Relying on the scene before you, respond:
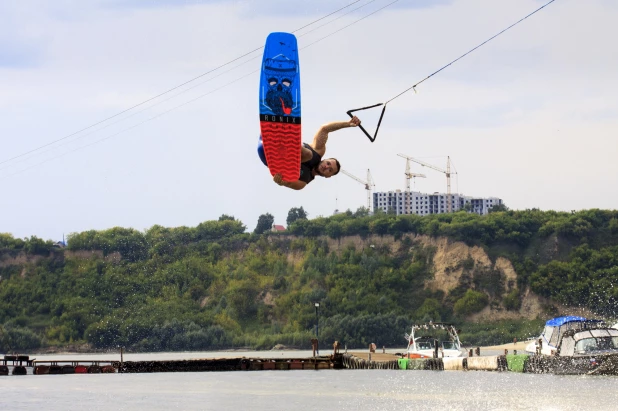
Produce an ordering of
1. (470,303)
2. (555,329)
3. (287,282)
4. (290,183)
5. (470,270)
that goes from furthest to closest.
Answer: (287,282)
(470,270)
(470,303)
(555,329)
(290,183)

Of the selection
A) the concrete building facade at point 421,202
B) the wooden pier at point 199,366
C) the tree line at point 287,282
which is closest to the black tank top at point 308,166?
the wooden pier at point 199,366

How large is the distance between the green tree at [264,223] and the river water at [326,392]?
75685 mm

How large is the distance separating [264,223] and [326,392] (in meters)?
90.1

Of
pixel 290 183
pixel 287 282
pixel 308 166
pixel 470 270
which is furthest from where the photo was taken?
pixel 287 282

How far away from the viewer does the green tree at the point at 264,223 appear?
12425 centimetres

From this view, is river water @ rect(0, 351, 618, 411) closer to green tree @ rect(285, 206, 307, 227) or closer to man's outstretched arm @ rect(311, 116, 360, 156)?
man's outstretched arm @ rect(311, 116, 360, 156)

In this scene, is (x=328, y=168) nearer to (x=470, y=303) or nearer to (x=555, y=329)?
A: (x=555, y=329)

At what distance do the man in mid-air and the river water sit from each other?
632 inches

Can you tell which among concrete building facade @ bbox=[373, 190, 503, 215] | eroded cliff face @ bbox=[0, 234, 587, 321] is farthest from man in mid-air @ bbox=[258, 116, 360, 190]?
concrete building facade @ bbox=[373, 190, 503, 215]

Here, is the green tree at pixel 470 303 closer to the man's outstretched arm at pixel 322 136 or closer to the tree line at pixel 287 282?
the tree line at pixel 287 282

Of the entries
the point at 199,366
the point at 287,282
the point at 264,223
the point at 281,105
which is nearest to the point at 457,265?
the point at 287,282

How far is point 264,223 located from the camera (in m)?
126

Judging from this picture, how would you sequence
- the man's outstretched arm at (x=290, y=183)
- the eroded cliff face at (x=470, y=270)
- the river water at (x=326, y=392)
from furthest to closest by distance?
the eroded cliff face at (x=470, y=270) < the river water at (x=326, y=392) < the man's outstretched arm at (x=290, y=183)

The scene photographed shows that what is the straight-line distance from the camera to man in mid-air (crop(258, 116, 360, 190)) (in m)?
14.3
